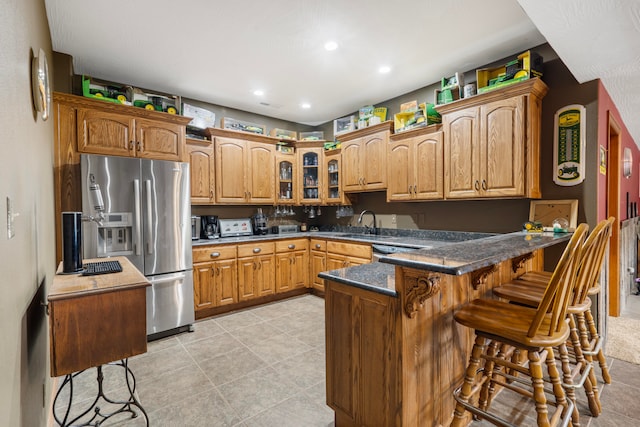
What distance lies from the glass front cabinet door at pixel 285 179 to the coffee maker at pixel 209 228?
0.98 meters

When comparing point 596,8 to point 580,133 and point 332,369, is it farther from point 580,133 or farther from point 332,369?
point 332,369

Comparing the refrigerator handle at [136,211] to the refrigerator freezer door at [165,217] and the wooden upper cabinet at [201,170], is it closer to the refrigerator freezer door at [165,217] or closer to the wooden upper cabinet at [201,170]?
the refrigerator freezer door at [165,217]

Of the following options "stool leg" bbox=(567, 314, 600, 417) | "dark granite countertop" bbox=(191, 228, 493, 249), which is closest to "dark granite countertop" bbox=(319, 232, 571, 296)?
"stool leg" bbox=(567, 314, 600, 417)

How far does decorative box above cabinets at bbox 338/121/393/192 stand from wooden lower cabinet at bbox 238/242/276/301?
1.50 m

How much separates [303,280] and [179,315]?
179 centimetres

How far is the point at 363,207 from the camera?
4781 mm

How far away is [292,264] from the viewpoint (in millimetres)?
4410

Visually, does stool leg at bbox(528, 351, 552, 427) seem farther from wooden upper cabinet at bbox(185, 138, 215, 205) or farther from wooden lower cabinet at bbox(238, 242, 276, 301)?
wooden upper cabinet at bbox(185, 138, 215, 205)

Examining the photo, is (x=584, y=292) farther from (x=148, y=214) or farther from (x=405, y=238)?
(x=148, y=214)

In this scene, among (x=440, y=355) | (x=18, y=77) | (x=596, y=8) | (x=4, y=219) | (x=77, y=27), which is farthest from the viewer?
(x=77, y=27)

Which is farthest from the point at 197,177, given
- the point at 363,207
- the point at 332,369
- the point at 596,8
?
the point at 596,8

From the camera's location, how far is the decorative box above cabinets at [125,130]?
115 inches

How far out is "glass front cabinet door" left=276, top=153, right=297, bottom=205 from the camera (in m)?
4.67

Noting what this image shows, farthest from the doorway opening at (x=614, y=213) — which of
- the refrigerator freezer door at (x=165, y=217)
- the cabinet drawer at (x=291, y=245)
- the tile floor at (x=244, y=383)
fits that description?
the refrigerator freezer door at (x=165, y=217)
